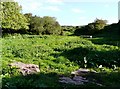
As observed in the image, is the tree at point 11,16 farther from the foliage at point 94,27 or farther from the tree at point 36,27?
the foliage at point 94,27

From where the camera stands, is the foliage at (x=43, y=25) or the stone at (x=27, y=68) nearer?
the stone at (x=27, y=68)

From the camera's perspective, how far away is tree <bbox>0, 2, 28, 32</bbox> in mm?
47091

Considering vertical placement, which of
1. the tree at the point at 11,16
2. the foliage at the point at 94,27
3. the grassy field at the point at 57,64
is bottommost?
the grassy field at the point at 57,64

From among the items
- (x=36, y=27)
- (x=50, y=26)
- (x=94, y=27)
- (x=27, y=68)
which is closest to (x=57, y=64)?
(x=27, y=68)

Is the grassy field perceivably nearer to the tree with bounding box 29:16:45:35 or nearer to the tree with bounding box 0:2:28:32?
the tree with bounding box 0:2:28:32

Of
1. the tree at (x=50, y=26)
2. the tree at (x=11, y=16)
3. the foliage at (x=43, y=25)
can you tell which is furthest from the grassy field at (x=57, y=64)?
the tree at (x=50, y=26)

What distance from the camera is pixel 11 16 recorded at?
4888cm

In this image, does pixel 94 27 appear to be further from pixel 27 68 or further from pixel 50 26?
pixel 27 68

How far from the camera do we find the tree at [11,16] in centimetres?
4709

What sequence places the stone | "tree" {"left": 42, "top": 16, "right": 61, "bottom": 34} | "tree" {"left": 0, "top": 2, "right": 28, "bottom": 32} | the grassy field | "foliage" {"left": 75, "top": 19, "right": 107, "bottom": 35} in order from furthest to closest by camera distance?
"foliage" {"left": 75, "top": 19, "right": 107, "bottom": 35} → "tree" {"left": 42, "top": 16, "right": 61, "bottom": 34} → "tree" {"left": 0, "top": 2, "right": 28, "bottom": 32} → the stone → the grassy field

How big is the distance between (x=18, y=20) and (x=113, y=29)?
18.9m

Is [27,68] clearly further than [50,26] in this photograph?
No

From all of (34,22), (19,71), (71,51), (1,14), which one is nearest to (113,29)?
(34,22)

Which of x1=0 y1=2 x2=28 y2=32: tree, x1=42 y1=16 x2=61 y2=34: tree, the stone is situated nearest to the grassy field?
the stone
